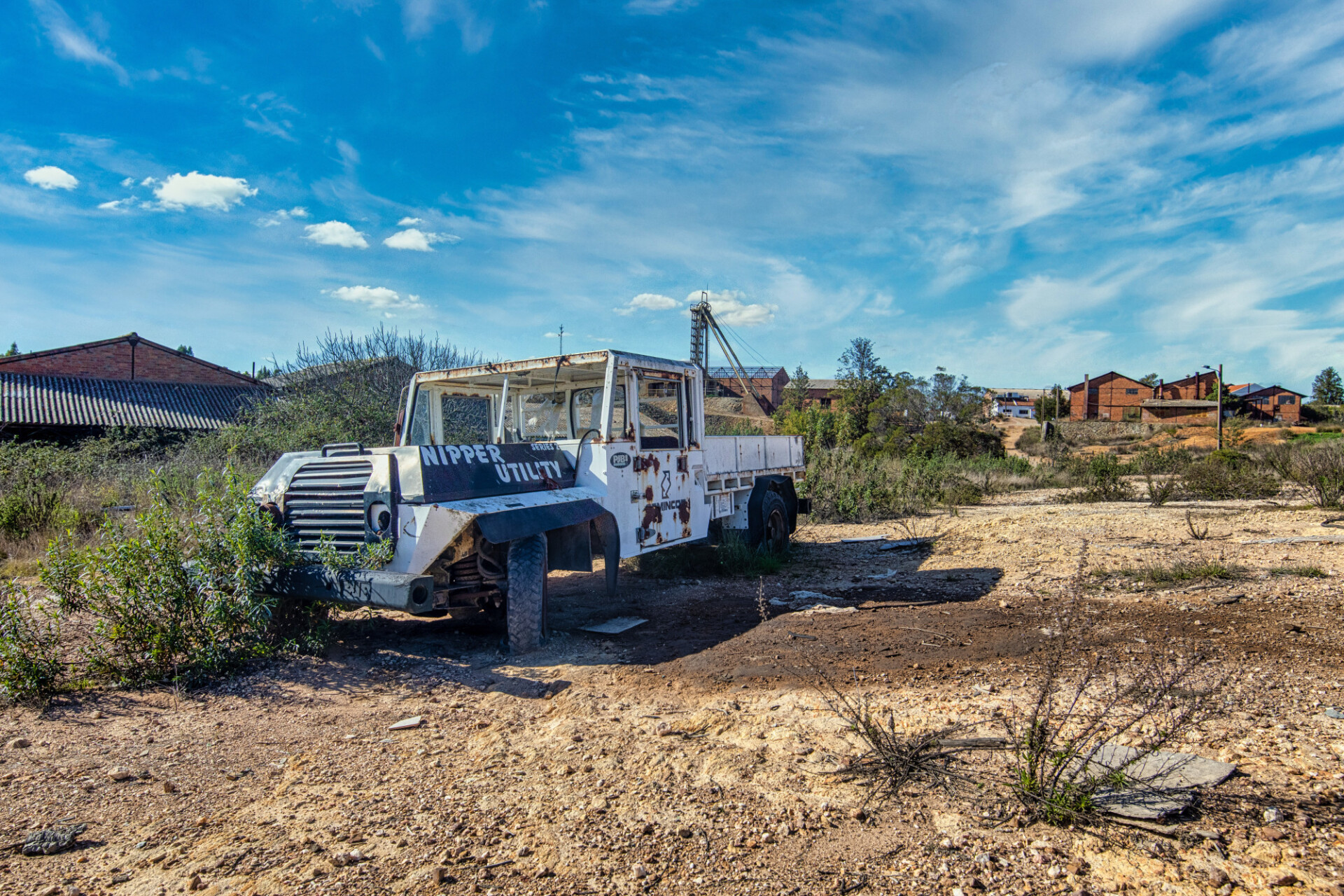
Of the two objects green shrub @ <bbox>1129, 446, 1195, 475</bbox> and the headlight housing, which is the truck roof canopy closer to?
the headlight housing

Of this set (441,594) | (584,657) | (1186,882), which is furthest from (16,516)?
(1186,882)

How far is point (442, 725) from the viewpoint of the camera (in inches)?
150

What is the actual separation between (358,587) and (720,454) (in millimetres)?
4213

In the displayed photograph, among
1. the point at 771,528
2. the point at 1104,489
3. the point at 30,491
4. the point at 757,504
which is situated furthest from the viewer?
the point at 1104,489

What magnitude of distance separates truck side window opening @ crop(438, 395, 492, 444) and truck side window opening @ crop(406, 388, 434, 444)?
151 millimetres

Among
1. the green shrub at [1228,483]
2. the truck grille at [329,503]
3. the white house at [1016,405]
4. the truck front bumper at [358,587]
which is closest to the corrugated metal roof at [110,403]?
the truck grille at [329,503]

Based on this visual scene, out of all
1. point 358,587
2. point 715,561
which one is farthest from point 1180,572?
point 358,587

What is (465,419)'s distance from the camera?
752cm

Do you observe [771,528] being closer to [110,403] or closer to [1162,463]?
[1162,463]

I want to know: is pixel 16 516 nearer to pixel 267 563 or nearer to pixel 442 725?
pixel 267 563

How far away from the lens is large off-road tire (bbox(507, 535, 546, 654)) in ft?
16.3

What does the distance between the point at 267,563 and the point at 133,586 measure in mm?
708

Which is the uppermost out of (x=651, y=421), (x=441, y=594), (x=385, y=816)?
(x=651, y=421)

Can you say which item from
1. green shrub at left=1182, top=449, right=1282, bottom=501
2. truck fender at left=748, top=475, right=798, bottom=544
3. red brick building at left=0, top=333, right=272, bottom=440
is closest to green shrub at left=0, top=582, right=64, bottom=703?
truck fender at left=748, top=475, right=798, bottom=544
